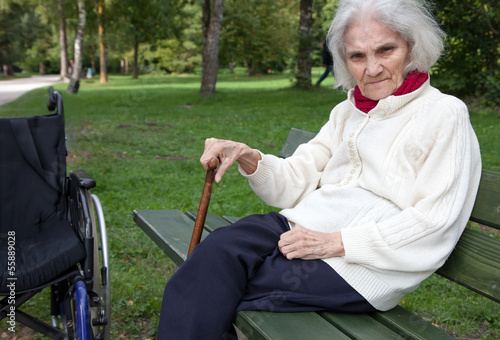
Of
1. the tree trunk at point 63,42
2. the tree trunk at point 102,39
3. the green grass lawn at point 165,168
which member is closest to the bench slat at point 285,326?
the green grass lawn at point 165,168

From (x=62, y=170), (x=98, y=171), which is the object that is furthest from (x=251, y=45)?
(x=62, y=170)

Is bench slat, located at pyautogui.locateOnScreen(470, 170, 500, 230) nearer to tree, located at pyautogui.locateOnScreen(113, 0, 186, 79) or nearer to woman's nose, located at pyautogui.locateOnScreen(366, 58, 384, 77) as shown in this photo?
woman's nose, located at pyautogui.locateOnScreen(366, 58, 384, 77)

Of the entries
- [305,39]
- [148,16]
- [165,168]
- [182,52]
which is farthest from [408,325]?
[182,52]

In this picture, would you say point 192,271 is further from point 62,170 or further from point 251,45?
point 251,45

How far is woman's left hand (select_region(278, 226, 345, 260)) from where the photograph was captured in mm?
1770

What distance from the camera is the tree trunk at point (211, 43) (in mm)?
12516

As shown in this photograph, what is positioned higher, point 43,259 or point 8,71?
point 43,259

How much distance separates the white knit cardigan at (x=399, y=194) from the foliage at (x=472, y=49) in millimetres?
9128

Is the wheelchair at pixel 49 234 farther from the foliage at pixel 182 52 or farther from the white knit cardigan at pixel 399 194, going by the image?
the foliage at pixel 182 52

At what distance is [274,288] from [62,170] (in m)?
1.60

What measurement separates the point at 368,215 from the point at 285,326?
495mm

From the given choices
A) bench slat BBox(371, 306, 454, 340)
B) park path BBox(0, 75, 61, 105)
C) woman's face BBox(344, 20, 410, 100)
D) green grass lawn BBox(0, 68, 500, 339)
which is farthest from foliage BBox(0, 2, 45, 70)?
bench slat BBox(371, 306, 454, 340)

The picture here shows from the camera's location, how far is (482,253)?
71.1 inches

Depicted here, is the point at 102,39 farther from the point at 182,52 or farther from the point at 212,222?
the point at 212,222
